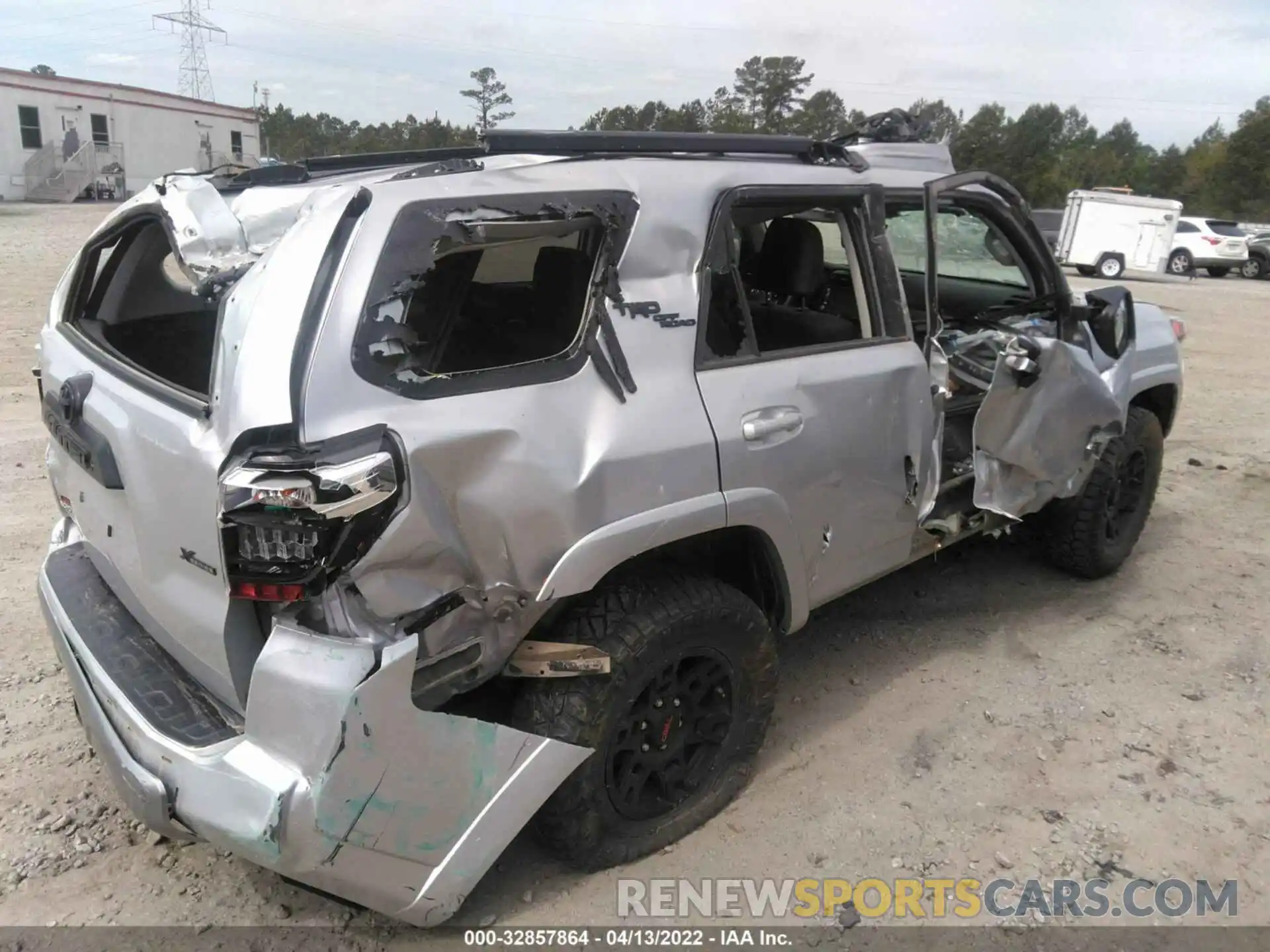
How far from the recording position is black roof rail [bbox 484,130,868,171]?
8.88 feet

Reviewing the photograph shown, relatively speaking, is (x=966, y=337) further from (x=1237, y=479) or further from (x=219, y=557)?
(x=1237, y=479)

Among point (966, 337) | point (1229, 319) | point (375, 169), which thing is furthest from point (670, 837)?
point (1229, 319)

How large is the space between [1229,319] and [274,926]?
17.3 meters

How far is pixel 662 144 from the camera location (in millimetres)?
2873

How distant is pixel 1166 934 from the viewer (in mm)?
2527

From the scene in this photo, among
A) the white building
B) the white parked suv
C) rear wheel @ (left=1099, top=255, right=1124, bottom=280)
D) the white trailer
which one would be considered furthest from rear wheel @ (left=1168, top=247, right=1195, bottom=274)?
the white building

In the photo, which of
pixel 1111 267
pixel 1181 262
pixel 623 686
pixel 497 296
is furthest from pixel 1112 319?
pixel 1181 262

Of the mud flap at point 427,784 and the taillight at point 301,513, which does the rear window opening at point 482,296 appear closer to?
the taillight at point 301,513

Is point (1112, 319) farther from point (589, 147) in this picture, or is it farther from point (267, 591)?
point (267, 591)

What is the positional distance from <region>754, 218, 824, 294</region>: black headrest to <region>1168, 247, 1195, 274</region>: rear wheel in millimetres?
24647

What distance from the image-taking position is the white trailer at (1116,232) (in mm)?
22156

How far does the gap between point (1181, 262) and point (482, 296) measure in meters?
26.5

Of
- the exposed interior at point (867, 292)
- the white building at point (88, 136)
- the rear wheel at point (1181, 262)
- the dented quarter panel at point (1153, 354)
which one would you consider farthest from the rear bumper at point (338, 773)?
the white building at point (88, 136)

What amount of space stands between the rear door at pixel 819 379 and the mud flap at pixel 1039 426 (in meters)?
0.46
